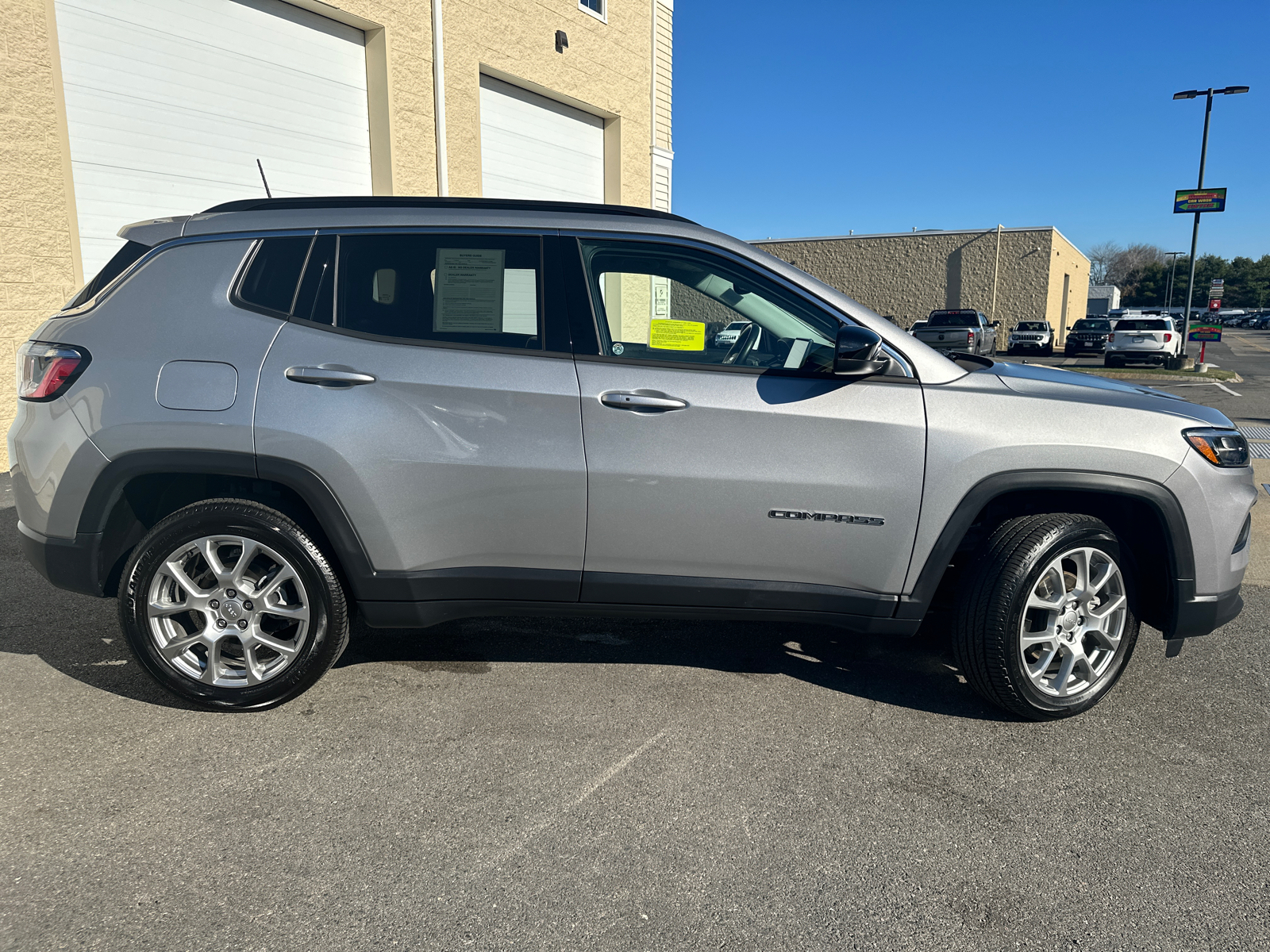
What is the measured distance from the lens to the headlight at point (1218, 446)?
10.6 ft

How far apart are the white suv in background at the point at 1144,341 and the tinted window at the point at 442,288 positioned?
28197 mm

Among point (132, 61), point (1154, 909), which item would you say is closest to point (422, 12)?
point (132, 61)

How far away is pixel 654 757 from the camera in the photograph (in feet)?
9.96

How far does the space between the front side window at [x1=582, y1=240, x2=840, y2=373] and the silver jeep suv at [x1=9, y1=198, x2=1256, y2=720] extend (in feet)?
0.04

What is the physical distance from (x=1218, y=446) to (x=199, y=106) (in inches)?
357

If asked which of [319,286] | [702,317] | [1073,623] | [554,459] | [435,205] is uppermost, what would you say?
[435,205]

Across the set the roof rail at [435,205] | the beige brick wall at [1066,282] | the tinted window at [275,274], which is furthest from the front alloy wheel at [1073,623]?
the beige brick wall at [1066,282]

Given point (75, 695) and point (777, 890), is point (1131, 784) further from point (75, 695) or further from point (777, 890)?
point (75, 695)

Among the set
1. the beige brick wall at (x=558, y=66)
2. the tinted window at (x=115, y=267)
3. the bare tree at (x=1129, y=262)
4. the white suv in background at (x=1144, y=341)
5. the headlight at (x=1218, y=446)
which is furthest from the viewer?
the bare tree at (x=1129, y=262)

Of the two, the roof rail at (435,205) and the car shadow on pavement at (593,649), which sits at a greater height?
the roof rail at (435,205)

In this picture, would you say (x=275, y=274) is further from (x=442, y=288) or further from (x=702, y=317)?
(x=702, y=317)

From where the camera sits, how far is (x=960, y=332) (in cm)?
2998

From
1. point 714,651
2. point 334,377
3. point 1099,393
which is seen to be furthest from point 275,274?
point 1099,393

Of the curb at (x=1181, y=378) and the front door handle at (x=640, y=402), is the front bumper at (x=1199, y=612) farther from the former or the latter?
the curb at (x=1181, y=378)
